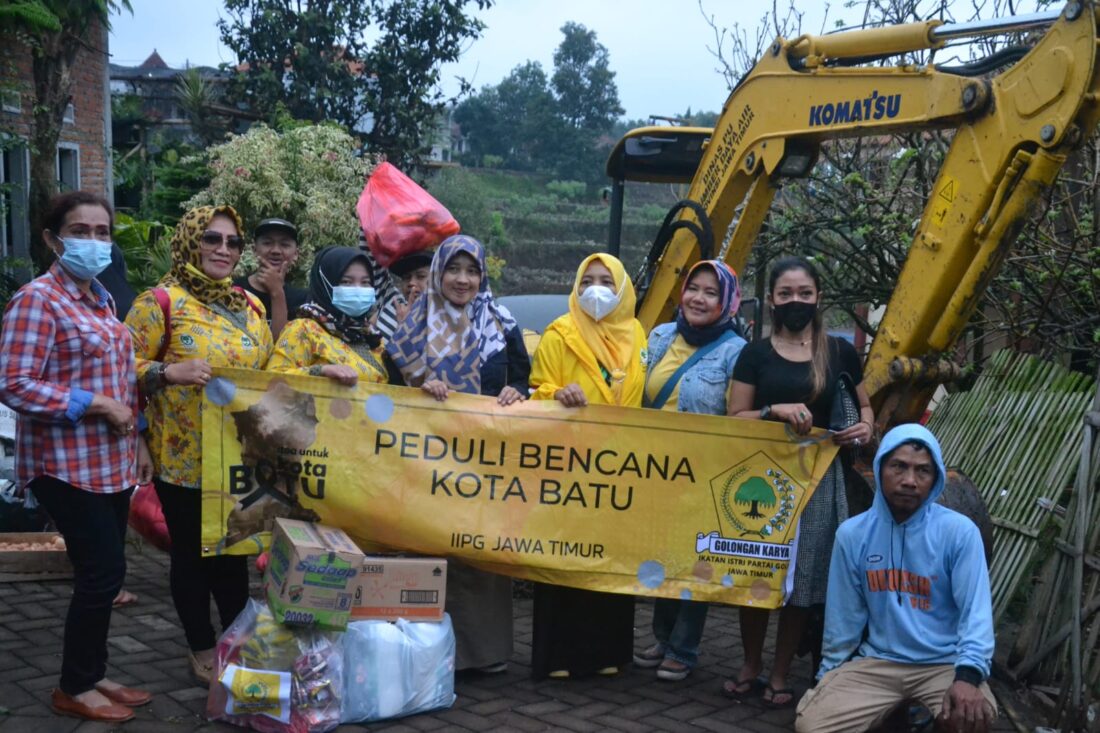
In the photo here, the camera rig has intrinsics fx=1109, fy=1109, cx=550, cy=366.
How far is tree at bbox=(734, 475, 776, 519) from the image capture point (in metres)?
4.80

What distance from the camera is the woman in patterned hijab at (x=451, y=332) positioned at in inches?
185

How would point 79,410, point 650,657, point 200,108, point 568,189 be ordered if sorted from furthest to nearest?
point 568,189
point 200,108
point 650,657
point 79,410

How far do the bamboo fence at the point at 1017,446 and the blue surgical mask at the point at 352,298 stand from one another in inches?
131

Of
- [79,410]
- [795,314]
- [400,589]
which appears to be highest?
[795,314]

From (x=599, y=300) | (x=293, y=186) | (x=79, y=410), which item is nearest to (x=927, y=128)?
(x=599, y=300)

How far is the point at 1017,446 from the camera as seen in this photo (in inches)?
241

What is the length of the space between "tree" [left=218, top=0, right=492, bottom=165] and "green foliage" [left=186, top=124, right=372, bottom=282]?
1078cm

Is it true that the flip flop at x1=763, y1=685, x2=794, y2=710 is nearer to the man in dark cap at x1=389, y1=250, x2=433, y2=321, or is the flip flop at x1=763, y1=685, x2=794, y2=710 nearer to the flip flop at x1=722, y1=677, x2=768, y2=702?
the flip flop at x1=722, y1=677, x2=768, y2=702

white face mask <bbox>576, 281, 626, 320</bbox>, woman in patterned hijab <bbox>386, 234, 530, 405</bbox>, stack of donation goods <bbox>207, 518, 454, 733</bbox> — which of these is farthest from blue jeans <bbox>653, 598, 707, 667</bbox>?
white face mask <bbox>576, 281, 626, 320</bbox>

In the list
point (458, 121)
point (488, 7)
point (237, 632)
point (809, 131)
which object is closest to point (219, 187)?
point (809, 131)

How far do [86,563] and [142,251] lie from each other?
8390 millimetres

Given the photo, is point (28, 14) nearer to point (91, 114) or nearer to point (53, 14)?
point (53, 14)

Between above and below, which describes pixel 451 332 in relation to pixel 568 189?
below

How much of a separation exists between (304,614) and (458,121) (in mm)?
73060
